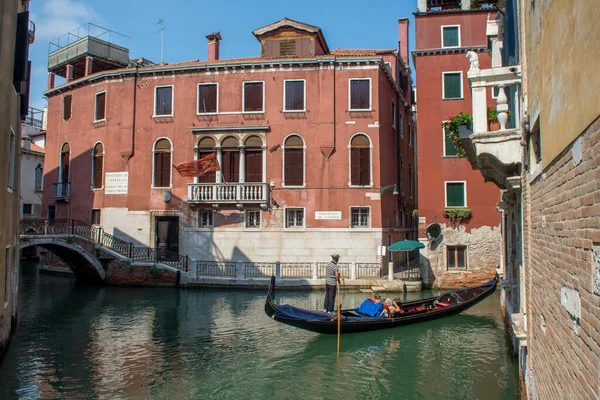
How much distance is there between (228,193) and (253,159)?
1.84m

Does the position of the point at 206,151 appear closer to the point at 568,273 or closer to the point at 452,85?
the point at 452,85

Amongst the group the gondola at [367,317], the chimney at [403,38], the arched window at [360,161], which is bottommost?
the gondola at [367,317]

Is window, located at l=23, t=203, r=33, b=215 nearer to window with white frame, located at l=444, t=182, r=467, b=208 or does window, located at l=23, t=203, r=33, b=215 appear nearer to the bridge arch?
the bridge arch

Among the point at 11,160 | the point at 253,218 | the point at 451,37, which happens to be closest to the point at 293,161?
the point at 253,218

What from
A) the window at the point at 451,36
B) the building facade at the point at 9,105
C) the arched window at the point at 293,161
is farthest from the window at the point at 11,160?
the window at the point at 451,36

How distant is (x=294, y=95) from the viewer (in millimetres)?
20469

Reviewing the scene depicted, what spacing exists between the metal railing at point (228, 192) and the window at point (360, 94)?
4904 mm

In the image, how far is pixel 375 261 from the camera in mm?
19250

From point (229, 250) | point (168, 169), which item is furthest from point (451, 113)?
point (168, 169)

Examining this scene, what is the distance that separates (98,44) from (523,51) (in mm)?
23804

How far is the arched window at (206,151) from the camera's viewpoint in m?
21.0

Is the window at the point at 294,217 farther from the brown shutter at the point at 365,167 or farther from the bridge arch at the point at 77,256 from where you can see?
the bridge arch at the point at 77,256

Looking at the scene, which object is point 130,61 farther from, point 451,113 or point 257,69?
point 451,113

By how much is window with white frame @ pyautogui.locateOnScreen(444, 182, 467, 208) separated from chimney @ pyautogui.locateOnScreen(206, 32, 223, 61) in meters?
12.3
